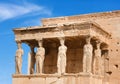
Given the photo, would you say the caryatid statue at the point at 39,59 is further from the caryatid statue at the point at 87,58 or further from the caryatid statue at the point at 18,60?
the caryatid statue at the point at 87,58

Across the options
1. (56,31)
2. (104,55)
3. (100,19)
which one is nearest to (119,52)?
(104,55)

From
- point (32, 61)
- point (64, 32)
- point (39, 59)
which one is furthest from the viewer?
point (32, 61)

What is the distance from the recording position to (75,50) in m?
20.5

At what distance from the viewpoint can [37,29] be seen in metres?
19.1

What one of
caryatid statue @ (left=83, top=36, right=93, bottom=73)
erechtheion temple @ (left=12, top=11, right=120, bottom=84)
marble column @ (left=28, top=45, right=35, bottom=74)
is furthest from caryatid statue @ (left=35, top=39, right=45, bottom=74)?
caryatid statue @ (left=83, top=36, right=93, bottom=73)

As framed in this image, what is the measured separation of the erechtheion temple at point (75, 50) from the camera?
17797 millimetres

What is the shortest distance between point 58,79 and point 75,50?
112 inches

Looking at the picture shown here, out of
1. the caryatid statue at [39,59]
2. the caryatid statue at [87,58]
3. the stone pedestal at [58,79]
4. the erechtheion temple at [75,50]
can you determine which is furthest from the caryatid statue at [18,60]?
the caryatid statue at [87,58]

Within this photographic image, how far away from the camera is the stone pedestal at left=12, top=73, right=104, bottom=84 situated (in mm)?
17406

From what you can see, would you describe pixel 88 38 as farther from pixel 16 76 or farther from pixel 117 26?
pixel 16 76

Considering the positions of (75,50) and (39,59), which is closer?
(39,59)

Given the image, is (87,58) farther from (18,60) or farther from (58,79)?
(18,60)

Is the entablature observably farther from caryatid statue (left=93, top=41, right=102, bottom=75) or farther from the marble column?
the marble column

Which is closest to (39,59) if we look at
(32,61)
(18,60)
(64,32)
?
(18,60)
